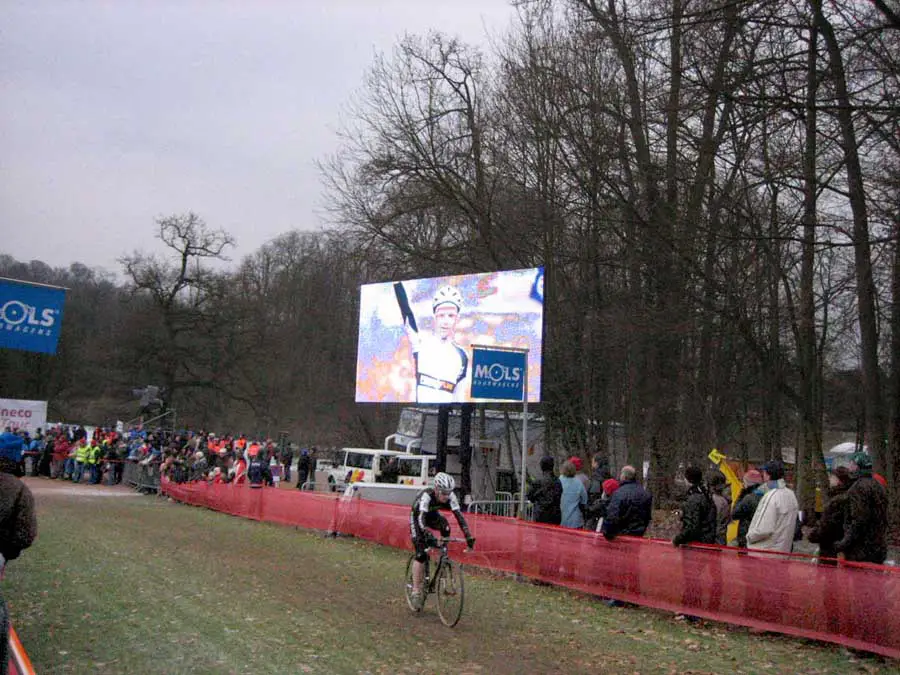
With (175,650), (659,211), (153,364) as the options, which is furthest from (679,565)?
(153,364)

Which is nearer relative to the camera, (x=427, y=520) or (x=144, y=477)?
(x=427, y=520)

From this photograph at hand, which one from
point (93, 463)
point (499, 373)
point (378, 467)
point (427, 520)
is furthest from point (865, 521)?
point (93, 463)

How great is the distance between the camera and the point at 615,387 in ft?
88.7

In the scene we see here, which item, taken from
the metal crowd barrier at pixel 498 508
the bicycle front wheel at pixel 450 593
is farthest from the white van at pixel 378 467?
the bicycle front wheel at pixel 450 593

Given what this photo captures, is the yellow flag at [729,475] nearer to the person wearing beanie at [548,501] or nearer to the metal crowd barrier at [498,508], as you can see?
the person wearing beanie at [548,501]

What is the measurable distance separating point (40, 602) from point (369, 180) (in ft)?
76.5

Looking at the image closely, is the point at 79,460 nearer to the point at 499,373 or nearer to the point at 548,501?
the point at 499,373

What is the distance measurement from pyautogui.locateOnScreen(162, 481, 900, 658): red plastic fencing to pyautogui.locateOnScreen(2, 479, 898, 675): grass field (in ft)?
0.63

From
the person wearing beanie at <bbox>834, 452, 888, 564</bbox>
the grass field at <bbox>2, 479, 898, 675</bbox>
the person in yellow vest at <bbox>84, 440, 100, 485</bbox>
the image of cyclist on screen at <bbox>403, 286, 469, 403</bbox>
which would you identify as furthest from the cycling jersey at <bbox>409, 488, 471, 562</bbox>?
the person in yellow vest at <bbox>84, 440, 100, 485</bbox>

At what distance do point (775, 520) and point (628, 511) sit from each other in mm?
2010

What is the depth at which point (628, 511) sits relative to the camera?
1208 cm

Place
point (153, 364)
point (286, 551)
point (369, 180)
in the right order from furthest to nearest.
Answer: point (153, 364)
point (369, 180)
point (286, 551)

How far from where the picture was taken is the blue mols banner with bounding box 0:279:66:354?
11500 mm

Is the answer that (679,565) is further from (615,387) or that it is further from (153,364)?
(153,364)
